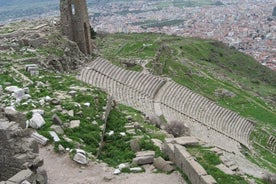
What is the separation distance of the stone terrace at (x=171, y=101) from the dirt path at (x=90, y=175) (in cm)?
1333

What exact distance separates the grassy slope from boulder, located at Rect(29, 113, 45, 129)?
14.3m

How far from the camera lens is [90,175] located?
504 inches

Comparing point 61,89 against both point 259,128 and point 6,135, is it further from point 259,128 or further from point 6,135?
point 259,128

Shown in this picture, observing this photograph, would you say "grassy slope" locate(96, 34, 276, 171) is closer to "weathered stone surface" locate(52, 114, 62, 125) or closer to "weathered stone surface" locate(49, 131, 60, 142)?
"weathered stone surface" locate(52, 114, 62, 125)

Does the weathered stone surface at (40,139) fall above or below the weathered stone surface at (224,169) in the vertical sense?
above

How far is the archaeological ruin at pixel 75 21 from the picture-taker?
115 feet

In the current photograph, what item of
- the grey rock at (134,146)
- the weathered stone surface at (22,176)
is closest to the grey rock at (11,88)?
the grey rock at (134,146)

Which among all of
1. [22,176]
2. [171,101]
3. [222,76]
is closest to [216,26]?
[222,76]

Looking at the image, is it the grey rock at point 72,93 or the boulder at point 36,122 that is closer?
the boulder at point 36,122

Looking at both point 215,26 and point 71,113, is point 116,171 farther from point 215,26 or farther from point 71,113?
point 215,26

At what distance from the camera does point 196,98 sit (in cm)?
3481

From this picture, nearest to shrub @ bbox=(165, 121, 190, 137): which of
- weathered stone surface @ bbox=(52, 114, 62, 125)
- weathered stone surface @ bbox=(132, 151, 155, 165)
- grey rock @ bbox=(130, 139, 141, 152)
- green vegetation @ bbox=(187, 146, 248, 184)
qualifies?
grey rock @ bbox=(130, 139, 141, 152)

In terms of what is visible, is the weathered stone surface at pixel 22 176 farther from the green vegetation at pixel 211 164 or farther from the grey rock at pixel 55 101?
the grey rock at pixel 55 101

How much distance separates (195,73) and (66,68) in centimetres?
1836
